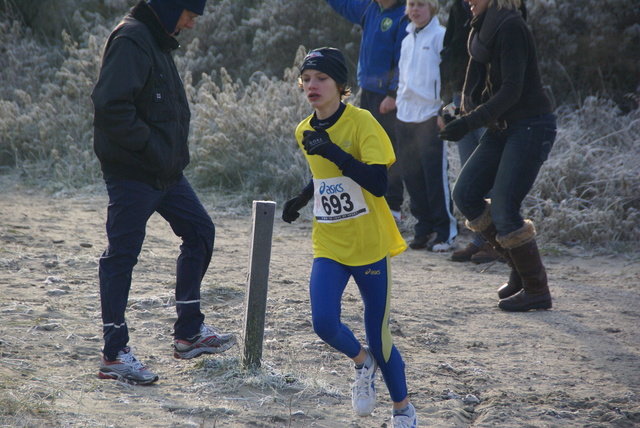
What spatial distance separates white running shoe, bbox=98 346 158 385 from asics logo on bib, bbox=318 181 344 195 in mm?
1303

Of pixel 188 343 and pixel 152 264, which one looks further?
pixel 152 264

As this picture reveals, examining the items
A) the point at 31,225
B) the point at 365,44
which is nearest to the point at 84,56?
the point at 31,225

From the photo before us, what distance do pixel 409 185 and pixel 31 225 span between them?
12.4ft

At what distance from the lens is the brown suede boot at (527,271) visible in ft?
15.7

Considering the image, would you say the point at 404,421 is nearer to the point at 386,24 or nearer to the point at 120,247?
the point at 120,247

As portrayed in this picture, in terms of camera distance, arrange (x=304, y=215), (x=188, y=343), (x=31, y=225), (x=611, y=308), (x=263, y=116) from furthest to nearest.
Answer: (x=263, y=116) < (x=304, y=215) < (x=31, y=225) < (x=611, y=308) < (x=188, y=343)

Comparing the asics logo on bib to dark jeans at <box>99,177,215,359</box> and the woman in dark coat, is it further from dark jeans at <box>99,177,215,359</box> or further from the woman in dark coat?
the woman in dark coat

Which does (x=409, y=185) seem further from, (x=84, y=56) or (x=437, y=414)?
(x=84, y=56)

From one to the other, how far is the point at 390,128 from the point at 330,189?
4182mm

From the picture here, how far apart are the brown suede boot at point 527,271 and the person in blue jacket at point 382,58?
2477mm

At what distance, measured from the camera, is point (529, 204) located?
25.1ft

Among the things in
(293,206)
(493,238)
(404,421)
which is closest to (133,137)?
(293,206)

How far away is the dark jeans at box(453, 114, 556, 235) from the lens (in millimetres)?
4621

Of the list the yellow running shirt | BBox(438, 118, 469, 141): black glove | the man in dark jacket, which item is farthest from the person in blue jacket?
the yellow running shirt
